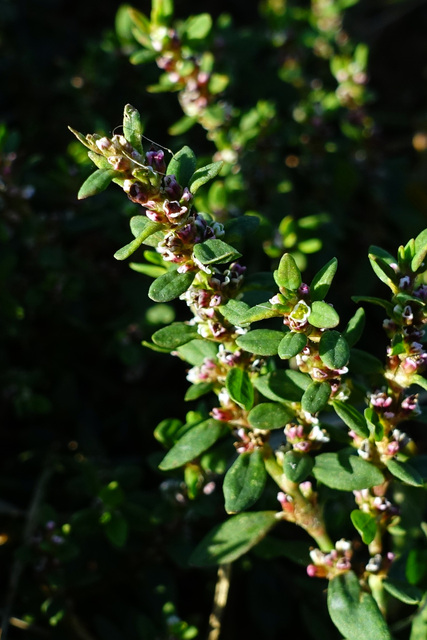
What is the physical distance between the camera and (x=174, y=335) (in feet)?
6.05

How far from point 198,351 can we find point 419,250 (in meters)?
0.66

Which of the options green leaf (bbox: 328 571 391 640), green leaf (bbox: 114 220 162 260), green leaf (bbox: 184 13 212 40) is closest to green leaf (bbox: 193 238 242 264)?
green leaf (bbox: 114 220 162 260)

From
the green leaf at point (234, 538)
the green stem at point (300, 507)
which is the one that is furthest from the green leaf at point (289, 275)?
the green leaf at point (234, 538)

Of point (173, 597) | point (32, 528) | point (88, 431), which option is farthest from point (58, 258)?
point (173, 597)

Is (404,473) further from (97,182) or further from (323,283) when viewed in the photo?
(97,182)

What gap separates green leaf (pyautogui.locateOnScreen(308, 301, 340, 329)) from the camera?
1.58 m

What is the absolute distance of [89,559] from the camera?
2.62 metres

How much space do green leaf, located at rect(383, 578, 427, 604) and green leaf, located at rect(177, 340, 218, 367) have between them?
2.57ft

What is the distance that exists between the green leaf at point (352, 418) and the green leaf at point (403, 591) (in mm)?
470

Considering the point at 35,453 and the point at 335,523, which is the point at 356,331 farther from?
the point at 35,453

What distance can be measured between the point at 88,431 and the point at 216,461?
A: 3.79 ft

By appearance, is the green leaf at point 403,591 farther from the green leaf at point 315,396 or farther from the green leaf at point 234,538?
the green leaf at point 315,396

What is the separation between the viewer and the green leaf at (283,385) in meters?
1.81

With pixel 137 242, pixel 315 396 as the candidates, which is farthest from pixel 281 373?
pixel 137 242
